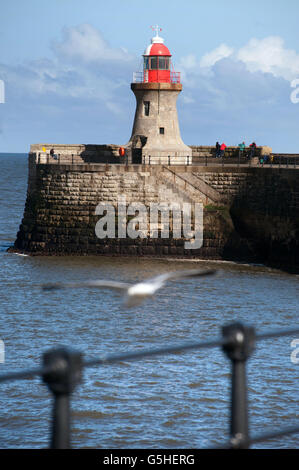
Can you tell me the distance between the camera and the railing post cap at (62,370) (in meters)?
2.61

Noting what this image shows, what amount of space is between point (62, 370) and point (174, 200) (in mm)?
25592

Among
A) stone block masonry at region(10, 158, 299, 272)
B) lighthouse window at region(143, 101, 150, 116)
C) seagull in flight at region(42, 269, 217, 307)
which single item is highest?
lighthouse window at region(143, 101, 150, 116)

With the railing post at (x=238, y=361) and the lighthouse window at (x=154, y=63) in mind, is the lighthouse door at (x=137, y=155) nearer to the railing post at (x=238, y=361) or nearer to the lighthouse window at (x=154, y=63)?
the lighthouse window at (x=154, y=63)

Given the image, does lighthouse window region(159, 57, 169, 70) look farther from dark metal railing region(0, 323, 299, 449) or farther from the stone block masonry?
dark metal railing region(0, 323, 299, 449)

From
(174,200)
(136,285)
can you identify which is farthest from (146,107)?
(136,285)

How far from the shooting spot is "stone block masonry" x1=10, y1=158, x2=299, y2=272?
2744 centimetres

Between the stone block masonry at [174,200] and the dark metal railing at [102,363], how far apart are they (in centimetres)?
2410

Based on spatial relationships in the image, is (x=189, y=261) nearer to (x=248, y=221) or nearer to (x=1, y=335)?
(x=248, y=221)

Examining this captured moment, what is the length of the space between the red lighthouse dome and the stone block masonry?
5856 mm

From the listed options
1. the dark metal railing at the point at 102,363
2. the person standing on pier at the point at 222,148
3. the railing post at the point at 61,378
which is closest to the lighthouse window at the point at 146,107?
the person standing on pier at the point at 222,148

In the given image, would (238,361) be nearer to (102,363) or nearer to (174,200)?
(102,363)

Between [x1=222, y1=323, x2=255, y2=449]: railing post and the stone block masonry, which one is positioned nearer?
[x1=222, y1=323, x2=255, y2=449]: railing post

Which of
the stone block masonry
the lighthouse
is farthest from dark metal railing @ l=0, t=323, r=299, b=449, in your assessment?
the lighthouse
